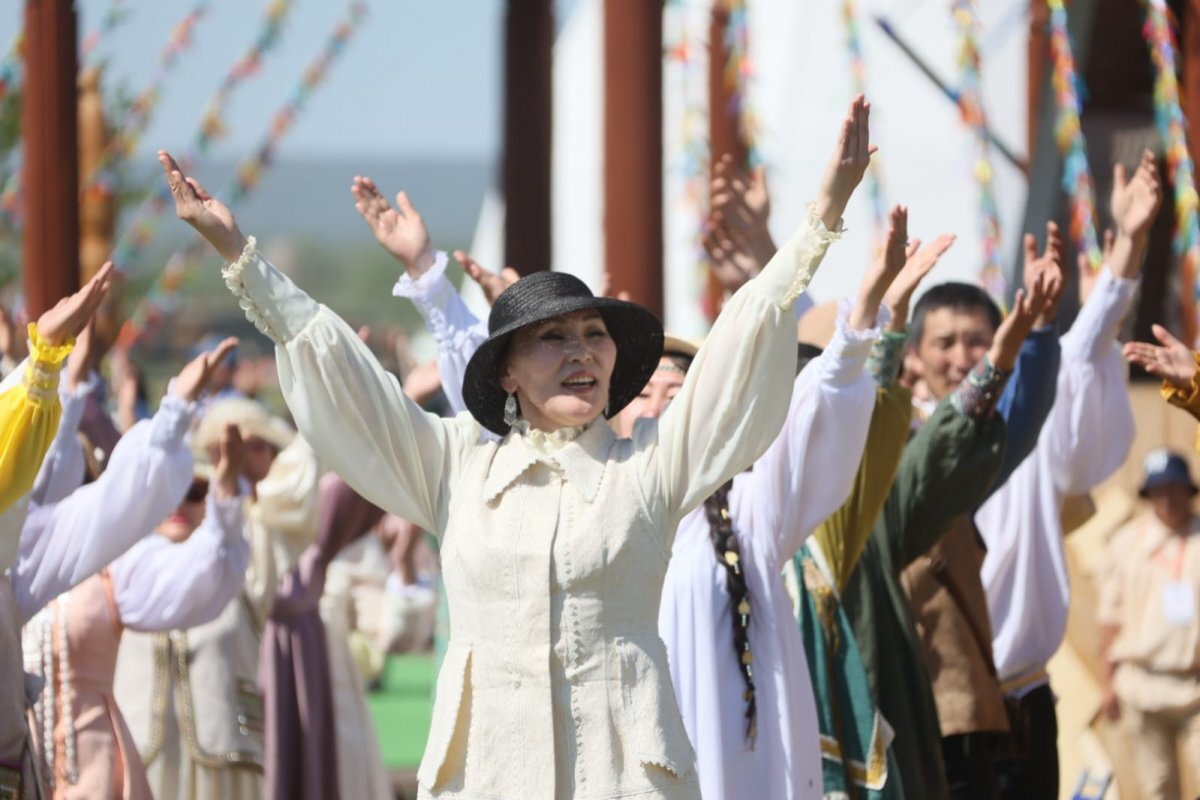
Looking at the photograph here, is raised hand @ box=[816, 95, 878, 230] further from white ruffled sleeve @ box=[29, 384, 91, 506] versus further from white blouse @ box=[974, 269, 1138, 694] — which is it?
white ruffled sleeve @ box=[29, 384, 91, 506]

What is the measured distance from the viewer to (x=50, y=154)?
864 cm

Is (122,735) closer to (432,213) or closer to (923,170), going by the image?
(923,170)

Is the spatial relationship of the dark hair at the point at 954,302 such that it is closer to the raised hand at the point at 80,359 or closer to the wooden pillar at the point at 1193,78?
the raised hand at the point at 80,359

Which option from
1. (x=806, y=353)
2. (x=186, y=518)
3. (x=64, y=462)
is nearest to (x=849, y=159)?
(x=806, y=353)

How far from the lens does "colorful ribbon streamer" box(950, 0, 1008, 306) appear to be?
31.4ft

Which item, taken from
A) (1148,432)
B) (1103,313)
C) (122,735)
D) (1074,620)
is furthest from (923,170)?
(122,735)

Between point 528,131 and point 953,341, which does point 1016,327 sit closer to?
point 953,341

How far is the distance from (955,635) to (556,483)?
7.16 ft

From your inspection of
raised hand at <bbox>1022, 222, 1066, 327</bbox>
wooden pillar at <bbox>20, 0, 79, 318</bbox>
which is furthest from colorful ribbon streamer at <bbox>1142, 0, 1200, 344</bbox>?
wooden pillar at <bbox>20, 0, 79, 318</bbox>

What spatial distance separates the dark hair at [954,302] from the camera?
21.9ft

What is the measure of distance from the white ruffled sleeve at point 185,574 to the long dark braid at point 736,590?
1.57 meters

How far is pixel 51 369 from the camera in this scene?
512 cm

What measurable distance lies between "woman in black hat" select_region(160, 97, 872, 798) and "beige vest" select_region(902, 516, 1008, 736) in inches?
79.0

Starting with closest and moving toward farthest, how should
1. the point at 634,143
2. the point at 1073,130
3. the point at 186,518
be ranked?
the point at 186,518 → the point at 634,143 → the point at 1073,130
